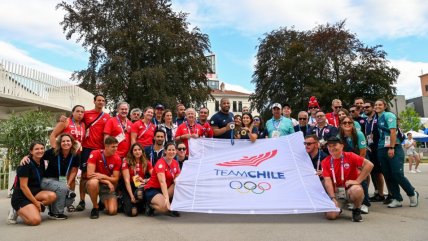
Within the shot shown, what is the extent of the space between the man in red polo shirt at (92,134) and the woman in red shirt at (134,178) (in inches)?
34.4

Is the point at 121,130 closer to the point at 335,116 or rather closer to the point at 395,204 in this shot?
the point at 335,116

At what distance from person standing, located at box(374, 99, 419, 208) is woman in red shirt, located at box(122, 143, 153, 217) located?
4.19 m

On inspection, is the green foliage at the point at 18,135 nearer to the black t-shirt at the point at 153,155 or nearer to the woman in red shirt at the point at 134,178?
the black t-shirt at the point at 153,155

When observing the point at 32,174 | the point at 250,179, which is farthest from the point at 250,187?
the point at 32,174

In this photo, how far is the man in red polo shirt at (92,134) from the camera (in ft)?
21.5

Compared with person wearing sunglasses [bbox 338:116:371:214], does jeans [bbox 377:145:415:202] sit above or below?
below

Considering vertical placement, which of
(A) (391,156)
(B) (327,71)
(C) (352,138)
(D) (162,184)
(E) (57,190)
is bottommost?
(E) (57,190)

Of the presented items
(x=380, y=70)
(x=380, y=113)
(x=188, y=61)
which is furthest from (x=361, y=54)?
(x=380, y=113)

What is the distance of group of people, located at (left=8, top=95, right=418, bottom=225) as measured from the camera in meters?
5.43

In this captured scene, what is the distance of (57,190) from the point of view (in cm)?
567

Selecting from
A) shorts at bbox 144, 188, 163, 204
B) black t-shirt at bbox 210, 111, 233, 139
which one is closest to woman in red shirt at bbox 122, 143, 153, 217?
shorts at bbox 144, 188, 163, 204

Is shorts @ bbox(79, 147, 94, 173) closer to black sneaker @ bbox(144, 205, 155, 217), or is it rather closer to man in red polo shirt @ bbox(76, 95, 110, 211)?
man in red polo shirt @ bbox(76, 95, 110, 211)

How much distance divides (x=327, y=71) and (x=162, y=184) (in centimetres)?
2521

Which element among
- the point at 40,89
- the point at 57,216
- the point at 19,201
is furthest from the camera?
the point at 40,89
